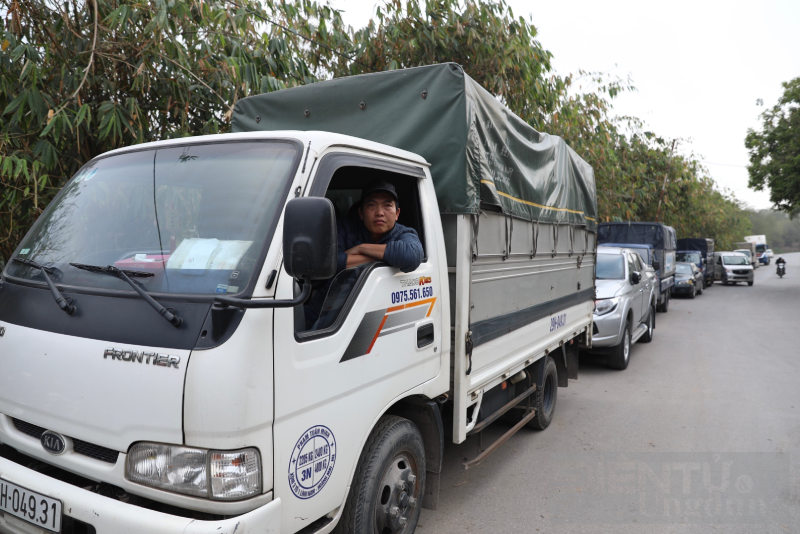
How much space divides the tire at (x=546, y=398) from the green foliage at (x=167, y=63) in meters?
4.02

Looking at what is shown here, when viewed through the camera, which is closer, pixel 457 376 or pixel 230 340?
pixel 230 340

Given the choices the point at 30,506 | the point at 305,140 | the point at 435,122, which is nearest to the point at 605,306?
the point at 435,122

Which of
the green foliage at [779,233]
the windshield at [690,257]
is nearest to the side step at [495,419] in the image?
the windshield at [690,257]

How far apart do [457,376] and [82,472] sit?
76.1 inches

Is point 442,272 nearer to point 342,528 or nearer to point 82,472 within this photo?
point 342,528

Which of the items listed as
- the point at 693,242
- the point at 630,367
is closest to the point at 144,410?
the point at 630,367

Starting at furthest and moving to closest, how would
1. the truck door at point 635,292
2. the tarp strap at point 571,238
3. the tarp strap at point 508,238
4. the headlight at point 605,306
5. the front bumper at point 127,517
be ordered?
the truck door at point 635,292, the headlight at point 605,306, the tarp strap at point 571,238, the tarp strap at point 508,238, the front bumper at point 127,517

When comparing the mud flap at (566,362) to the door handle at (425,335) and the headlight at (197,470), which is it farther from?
the headlight at (197,470)

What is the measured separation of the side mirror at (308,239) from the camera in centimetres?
182

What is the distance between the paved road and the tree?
20439mm

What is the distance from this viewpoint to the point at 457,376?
10.4 ft

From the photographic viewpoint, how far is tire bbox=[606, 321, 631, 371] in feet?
25.9

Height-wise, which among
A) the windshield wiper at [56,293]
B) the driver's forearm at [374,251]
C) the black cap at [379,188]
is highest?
the black cap at [379,188]

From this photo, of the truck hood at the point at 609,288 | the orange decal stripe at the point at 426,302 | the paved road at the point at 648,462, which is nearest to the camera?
the orange decal stripe at the point at 426,302
